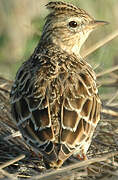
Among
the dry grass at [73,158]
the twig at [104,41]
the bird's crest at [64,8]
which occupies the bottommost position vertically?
the dry grass at [73,158]

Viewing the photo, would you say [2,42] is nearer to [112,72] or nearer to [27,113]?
[112,72]

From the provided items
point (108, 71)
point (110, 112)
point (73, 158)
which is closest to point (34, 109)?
point (73, 158)

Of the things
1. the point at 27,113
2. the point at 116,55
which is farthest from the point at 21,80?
the point at 116,55

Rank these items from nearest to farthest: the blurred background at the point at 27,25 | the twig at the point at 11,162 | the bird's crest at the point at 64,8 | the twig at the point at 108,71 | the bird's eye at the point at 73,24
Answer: the twig at the point at 11,162, the bird's crest at the point at 64,8, the bird's eye at the point at 73,24, the twig at the point at 108,71, the blurred background at the point at 27,25

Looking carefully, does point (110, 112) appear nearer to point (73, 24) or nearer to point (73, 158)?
point (73, 158)

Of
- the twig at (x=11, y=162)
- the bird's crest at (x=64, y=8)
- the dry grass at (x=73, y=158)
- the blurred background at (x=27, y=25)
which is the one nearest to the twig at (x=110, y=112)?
the dry grass at (x=73, y=158)

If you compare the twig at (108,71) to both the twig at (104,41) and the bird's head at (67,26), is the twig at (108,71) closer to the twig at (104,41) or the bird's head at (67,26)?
the twig at (104,41)

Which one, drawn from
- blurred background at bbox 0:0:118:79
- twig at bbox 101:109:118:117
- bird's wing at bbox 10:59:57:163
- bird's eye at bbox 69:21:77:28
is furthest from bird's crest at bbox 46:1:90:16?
blurred background at bbox 0:0:118:79

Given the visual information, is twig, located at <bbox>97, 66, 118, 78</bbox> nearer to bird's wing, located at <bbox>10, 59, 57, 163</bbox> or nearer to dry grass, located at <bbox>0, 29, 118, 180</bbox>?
dry grass, located at <bbox>0, 29, 118, 180</bbox>
